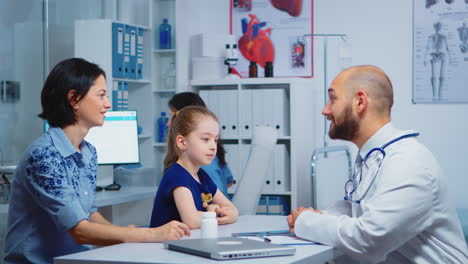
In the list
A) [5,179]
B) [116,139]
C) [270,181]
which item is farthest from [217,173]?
[270,181]

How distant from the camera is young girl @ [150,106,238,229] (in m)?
2.31

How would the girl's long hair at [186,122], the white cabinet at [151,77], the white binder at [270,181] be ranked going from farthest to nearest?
the white cabinet at [151,77]
the white binder at [270,181]
the girl's long hair at [186,122]

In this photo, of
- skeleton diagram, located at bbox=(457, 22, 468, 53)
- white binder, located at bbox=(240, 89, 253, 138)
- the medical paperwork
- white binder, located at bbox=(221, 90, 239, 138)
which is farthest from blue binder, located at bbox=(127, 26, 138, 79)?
the medical paperwork

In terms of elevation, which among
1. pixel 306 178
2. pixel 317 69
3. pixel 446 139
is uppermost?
pixel 317 69

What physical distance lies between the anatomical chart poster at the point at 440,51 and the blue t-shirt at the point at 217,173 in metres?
2.54

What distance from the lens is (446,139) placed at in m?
5.47

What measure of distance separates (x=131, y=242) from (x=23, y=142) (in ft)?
9.32

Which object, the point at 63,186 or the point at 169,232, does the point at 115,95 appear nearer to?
the point at 63,186

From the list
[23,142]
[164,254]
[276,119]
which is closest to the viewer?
[164,254]

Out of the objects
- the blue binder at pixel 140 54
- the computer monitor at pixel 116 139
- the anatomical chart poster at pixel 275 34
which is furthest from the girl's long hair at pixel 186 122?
the anatomical chart poster at pixel 275 34

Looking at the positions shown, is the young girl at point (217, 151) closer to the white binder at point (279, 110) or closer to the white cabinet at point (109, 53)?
the white cabinet at point (109, 53)

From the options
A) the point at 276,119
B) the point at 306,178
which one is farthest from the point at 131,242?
the point at 306,178

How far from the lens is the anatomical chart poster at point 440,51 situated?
542 centimetres

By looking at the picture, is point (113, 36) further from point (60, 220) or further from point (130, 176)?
point (60, 220)
